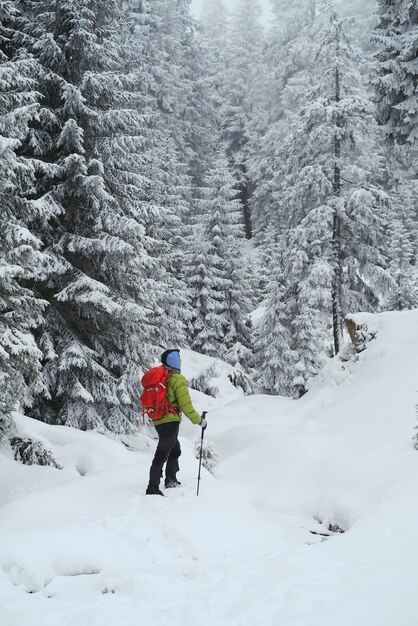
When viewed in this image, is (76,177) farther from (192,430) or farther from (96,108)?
(192,430)

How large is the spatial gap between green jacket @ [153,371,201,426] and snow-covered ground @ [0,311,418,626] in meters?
1.07

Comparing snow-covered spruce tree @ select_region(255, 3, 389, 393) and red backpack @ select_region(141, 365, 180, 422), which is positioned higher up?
snow-covered spruce tree @ select_region(255, 3, 389, 393)

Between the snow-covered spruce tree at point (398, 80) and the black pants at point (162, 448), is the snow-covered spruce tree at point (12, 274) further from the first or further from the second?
the snow-covered spruce tree at point (398, 80)

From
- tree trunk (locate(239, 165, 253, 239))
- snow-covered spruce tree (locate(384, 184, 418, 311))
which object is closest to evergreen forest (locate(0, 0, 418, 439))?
snow-covered spruce tree (locate(384, 184, 418, 311))

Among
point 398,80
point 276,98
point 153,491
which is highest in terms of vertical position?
point 276,98

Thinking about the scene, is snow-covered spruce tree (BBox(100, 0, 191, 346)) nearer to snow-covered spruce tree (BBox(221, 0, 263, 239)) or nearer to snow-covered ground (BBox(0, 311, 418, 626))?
snow-covered ground (BBox(0, 311, 418, 626))

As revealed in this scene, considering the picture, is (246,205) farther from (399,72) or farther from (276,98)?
(399,72)

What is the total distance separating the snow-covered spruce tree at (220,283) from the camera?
23.1 m

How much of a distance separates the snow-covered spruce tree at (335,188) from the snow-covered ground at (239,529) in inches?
287

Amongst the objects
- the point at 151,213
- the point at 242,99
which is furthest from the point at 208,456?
the point at 242,99

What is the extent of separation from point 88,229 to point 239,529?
8.54 m

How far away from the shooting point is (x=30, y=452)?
28.2ft

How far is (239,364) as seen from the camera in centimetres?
2292

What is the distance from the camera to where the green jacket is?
22.0 feet
